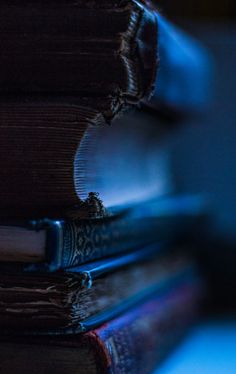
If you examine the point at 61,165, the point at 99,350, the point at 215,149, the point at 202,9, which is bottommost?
the point at 99,350

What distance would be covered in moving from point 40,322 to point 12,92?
0.59 feet

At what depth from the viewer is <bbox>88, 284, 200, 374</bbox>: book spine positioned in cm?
52

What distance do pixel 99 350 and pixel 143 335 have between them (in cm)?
12

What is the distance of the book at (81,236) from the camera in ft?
1.57

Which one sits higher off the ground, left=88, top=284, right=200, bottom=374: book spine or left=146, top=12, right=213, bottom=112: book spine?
left=146, top=12, right=213, bottom=112: book spine

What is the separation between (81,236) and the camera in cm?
53

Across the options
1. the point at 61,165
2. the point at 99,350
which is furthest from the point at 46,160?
the point at 99,350

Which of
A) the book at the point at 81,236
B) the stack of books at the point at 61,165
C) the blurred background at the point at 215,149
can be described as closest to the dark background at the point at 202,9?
the blurred background at the point at 215,149

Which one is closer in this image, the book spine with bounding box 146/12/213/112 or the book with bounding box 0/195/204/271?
the book with bounding box 0/195/204/271

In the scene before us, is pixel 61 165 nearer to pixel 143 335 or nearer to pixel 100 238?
pixel 100 238

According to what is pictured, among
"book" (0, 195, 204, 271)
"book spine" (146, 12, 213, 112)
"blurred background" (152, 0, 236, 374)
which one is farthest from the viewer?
"blurred background" (152, 0, 236, 374)

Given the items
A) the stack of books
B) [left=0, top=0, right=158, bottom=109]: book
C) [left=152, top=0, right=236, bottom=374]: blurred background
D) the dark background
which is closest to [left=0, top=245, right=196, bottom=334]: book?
the stack of books

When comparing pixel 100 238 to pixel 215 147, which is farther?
pixel 215 147

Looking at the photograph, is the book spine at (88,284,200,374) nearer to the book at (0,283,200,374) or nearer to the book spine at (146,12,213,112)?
the book at (0,283,200,374)
